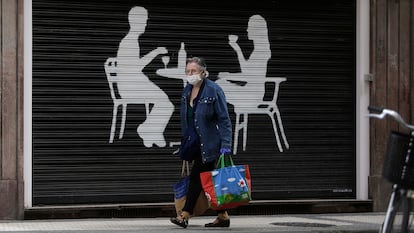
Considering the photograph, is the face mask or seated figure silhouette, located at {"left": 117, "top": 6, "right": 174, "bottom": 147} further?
seated figure silhouette, located at {"left": 117, "top": 6, "right": 174, "bottom": 147}

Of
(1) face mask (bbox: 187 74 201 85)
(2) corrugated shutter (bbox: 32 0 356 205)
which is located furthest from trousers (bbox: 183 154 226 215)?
(2) corrugated shutter (bbox: 32 0 356 205)

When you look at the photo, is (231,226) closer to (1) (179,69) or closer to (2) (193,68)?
(2) (193,68)

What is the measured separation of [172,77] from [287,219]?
7.44 feet

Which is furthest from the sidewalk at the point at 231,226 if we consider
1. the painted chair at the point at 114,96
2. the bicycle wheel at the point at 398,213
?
the bicycle wheel at the point at 398,213

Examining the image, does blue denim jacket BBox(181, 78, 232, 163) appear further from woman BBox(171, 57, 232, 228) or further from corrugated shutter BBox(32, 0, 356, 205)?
corrugated shutter BBox(32, 0, 356, 205)

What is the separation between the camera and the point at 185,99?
8352 mm

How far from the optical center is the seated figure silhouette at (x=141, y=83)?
9.67 metres

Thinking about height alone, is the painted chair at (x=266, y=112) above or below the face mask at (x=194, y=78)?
below

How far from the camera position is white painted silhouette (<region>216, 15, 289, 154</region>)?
10094mm

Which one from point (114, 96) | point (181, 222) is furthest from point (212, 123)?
point (114, 96)

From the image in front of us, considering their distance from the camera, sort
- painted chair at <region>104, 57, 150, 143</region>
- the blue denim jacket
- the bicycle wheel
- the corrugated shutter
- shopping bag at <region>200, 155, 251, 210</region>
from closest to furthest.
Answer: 1. the bicycle wheel
2. shopping bag at <region>200, 155, 251, 210</region>
3. the blue denim jacket
4. the corrugated shutter
5. painted chair at <region>104, 57, 150, 143</region>

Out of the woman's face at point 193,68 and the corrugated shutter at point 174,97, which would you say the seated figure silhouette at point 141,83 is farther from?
the woman's face at point 193,68

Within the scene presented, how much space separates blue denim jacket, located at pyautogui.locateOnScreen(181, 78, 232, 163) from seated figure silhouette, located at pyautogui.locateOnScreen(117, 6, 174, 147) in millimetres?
1629

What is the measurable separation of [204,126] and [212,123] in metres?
0.13
